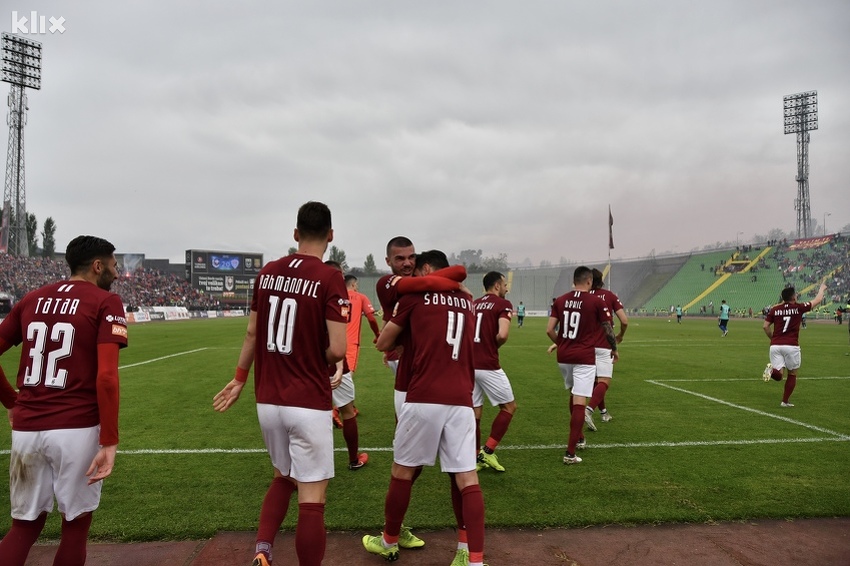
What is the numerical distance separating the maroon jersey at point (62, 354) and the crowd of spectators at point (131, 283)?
55.2 metres

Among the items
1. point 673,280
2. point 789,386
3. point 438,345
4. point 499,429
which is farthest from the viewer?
point 673,280

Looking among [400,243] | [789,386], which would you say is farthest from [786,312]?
[400,243]

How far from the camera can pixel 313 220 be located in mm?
3373

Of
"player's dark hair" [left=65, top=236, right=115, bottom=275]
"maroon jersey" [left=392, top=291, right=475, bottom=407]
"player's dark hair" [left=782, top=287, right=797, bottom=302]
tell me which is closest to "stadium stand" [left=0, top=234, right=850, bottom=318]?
"player's dark hair" [left=782, top=287, right=797, bottom=302]

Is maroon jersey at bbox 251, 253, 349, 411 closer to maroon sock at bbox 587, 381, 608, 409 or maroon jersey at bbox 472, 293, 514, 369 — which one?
maroon jersey at bbox 472, 293, 514, 369

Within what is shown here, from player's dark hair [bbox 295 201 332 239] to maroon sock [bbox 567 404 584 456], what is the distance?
426cm

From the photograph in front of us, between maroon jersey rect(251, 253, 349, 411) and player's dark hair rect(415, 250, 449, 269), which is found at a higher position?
player's dark hair rect(415, 250, 449, 269)

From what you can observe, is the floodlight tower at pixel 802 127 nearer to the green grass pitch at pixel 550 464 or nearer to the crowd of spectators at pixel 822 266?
the crowd of spectators at pixel 822 266

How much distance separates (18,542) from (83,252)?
1.62 meters

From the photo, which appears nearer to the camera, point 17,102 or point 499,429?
point 499,429

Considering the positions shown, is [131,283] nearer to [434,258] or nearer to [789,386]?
[789,386]

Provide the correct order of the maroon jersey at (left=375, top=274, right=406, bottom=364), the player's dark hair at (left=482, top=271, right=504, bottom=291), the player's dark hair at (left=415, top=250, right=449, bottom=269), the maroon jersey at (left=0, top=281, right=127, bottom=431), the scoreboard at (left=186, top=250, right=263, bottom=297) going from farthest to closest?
the scoreboard at (left=186, top=250, right=263, bottom=297) < the player's dark hair at (left=482, top=271, right=504, bottom=291) < the player's dark hair at (left=415, top=250, right=449, bottom=269) < the maroon jersey at (left=375, top=274, right=406, bottom=364) < the maroon jersey at (left=0, top=281, right=127, bottom=431)

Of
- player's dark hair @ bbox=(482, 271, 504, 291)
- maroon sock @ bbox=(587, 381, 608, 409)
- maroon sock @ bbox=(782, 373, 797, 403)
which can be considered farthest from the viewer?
maroon sock @ bbox=(782, 373, 797, 403)

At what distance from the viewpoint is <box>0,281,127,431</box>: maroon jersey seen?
10.0ft
